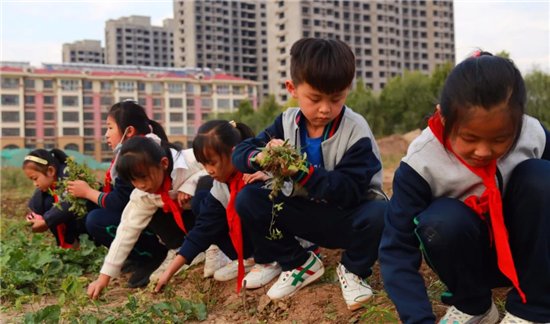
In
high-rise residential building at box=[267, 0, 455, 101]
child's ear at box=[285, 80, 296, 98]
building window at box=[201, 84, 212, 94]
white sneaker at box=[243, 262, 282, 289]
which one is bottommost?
A: white sneaker at box=[243, 262, 282, 289]

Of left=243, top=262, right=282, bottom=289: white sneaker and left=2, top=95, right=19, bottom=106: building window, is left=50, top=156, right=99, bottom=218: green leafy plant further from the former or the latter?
left=2, top=95, right=19, bottom=106: building window

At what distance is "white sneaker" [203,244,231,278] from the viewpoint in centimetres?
291

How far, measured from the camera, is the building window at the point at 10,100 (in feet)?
170

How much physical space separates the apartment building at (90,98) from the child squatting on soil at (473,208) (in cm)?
5305

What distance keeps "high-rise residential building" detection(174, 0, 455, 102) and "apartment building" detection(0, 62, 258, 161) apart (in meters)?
10.3

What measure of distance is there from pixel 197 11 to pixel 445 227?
7573 cm

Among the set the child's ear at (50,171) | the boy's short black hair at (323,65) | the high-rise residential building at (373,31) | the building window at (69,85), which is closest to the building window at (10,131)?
the building window at (69,85)

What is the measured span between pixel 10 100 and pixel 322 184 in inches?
2244

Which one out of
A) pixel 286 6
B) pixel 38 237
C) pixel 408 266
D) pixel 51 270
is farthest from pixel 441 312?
pixel 286 6

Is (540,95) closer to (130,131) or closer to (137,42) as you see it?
(130,131)

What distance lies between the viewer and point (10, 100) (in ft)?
172

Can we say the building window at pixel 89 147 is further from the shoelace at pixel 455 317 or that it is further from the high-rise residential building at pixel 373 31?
the shoelace at pixel 455 317

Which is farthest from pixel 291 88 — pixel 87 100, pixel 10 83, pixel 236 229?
pixel 10 83

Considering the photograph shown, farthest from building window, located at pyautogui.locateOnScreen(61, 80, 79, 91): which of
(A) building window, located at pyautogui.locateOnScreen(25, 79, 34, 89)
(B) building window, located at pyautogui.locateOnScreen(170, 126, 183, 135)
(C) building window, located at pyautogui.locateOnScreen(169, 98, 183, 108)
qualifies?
(B) building window, located at pyautogui.locateOnScreen(170, 126, 183, 135)
